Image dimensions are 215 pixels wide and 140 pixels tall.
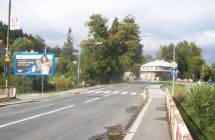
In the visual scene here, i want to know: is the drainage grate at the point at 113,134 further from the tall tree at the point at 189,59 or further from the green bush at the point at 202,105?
the tall tree at the point at 189,59

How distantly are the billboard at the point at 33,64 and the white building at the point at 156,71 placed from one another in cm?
9161

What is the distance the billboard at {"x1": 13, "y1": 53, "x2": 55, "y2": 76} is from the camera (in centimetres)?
4306

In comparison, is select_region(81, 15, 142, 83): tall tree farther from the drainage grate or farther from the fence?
the drainage grate

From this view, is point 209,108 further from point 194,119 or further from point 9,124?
point 9,124

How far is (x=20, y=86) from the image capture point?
4006 cm

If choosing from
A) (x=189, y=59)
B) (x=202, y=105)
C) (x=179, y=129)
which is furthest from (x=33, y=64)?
(x=189, y=59)

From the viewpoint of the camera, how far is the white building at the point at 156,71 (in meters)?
134

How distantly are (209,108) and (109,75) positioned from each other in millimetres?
58705

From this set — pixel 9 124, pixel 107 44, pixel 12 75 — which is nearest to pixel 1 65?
pixel 12 75

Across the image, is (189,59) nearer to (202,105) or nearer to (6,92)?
(6,92)

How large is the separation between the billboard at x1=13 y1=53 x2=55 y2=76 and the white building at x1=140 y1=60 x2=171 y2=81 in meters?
91.6

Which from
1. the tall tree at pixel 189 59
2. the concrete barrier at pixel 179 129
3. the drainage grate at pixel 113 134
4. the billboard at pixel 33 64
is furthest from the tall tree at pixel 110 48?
the concrete barrier at pixel 179 129

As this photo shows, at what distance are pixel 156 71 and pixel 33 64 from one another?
3901 inches

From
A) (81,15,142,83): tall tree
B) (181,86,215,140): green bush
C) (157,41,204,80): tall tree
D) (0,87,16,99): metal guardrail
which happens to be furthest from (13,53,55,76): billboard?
(157,41,204,80): tall tree
